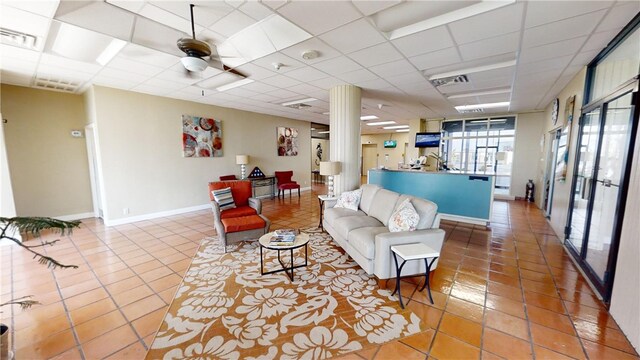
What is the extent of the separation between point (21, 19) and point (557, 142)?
8.30 metres

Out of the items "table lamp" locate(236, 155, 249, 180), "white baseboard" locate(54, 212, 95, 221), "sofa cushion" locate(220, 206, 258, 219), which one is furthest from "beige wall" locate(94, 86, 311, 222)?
"sofa cushion" locate(220, 206, 258, 219)

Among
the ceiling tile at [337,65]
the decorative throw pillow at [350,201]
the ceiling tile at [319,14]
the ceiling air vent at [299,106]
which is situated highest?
the ceiling tile at [319,14]

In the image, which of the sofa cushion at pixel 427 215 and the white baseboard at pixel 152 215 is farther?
the white baseboard at pixel 152 215

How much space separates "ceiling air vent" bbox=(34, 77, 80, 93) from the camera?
4094mm

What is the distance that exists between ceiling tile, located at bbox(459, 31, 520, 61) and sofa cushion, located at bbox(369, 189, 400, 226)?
1.99 metres

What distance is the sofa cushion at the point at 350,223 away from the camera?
3.13m

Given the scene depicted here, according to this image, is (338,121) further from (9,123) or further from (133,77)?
(9,123)

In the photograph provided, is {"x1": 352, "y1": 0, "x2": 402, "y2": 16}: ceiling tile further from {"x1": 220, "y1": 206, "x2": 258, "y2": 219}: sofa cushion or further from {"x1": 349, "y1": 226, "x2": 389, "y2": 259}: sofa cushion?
{"x1": 220, "y1": 206, "x2": 258, "y2": 219}: sofa cushion

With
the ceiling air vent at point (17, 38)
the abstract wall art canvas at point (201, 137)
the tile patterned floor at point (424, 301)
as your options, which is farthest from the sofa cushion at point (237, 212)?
the ceiling air vent at point (17, 38)

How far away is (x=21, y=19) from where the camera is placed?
2283 mm

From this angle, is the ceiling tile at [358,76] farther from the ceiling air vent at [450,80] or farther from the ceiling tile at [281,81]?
the ceiling air vent at [450,80]

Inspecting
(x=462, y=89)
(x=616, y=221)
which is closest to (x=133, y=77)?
(x=462, y=89)

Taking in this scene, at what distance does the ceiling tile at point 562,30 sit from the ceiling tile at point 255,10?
2.65 metres

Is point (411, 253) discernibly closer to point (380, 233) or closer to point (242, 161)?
point (380, 233)
